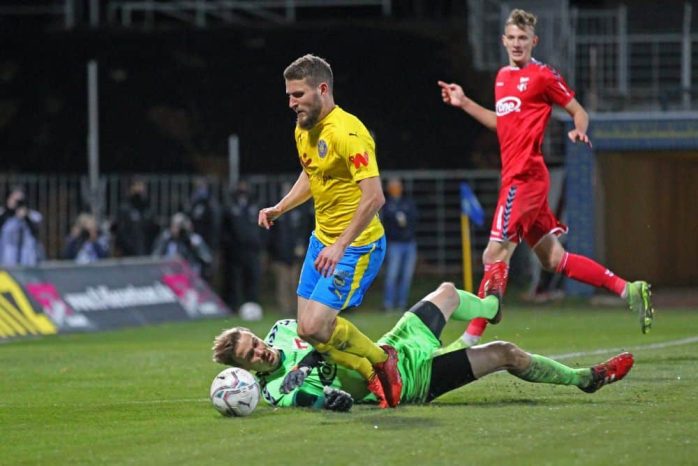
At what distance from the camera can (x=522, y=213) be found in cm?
1289

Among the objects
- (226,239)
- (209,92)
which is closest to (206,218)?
(226,239)

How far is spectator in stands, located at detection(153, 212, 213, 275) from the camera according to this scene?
25.9 metres

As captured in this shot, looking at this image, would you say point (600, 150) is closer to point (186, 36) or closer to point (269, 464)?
point (186, 36)

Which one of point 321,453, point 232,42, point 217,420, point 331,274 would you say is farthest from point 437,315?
point 232,42

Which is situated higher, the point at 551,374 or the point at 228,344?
the point at 228,344

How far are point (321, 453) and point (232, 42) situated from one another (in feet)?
85.1

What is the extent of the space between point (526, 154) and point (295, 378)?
4.22 meters

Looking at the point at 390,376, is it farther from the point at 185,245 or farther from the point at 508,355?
the point at 185,245

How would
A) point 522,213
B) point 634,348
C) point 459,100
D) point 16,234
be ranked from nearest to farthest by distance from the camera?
point 459,100, point 522,213, point 634,348, point 16,234

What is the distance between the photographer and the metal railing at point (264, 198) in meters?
28.5

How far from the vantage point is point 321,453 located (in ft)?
25.5

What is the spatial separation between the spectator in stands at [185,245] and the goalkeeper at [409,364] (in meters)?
15.9

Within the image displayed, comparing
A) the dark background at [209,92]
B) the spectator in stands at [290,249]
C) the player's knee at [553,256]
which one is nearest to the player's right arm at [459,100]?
the player's knee at [553,256]

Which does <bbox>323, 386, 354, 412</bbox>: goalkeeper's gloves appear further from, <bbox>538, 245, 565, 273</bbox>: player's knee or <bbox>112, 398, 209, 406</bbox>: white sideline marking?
<bbox>538, 245, 565, 273</bbox>: player's knee
